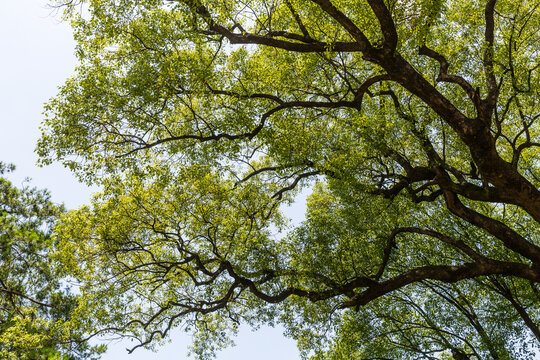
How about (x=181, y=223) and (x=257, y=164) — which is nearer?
(x=181, y=223)

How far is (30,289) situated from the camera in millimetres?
10711

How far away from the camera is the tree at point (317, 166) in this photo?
334 inches

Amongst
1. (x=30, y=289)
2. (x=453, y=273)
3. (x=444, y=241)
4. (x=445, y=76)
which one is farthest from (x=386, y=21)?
(x=30, y=289)

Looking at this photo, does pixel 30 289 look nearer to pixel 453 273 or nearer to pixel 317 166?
pixel 317 166

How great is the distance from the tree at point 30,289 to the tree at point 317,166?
2.36ft

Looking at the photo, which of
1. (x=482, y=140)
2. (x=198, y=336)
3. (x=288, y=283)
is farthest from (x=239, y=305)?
(x=482, y=140)

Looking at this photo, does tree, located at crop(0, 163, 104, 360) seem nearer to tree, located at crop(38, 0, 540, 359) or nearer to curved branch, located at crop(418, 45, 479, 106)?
tree, located at crop(38, 0, 540, 359)

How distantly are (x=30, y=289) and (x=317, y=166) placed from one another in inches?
341

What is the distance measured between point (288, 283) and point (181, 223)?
337 cm

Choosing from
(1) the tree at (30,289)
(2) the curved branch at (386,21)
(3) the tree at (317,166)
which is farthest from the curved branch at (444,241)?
(1) the tree at (30,289)

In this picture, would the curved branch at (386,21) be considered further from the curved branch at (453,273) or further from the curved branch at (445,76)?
the curved branch at (453,273)

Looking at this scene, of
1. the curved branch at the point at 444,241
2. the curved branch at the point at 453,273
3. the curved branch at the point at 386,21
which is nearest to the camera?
the curved branch at the point at 386,21

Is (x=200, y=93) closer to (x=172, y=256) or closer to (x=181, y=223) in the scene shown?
(x=181, y=223)

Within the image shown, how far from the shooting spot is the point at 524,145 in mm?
9062
